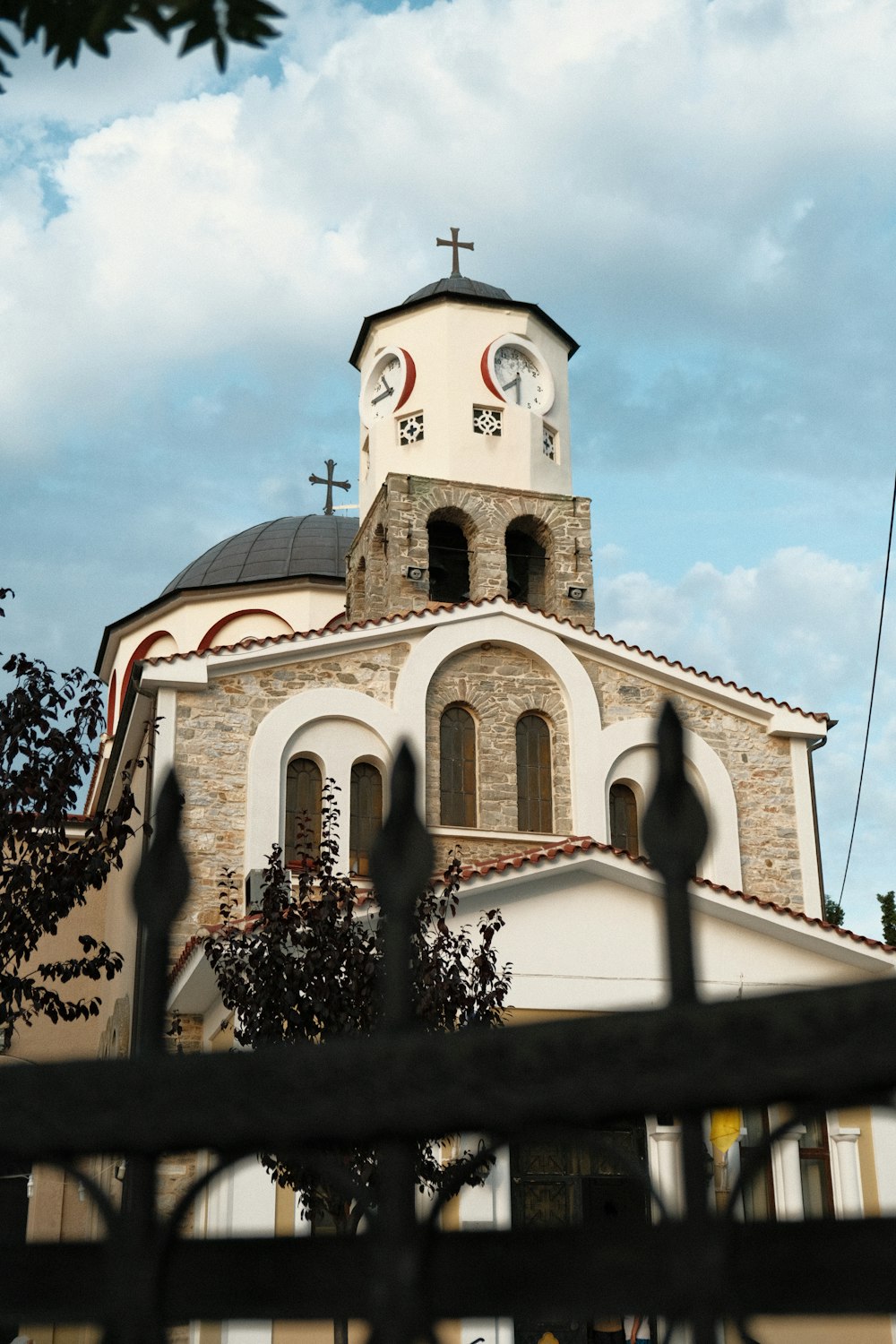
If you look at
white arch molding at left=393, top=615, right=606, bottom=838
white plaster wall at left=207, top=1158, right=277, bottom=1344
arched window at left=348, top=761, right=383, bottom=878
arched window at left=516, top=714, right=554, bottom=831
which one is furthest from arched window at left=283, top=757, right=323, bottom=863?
white plaster wall at left=207, top=1158, right=277, bottom=1344

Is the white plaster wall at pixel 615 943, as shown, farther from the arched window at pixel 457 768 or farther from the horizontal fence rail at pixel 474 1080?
the horizontal fence rail at pixel 474 1080

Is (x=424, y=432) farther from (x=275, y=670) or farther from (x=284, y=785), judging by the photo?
(x=284, y=785)

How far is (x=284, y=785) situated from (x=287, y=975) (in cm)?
655

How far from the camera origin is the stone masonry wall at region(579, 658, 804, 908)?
18672mm

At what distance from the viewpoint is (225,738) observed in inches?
688

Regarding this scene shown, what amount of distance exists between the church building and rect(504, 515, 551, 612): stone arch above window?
44 mm

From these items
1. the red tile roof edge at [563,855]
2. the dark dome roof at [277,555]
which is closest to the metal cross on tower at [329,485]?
the dark dome roof at [277,555]

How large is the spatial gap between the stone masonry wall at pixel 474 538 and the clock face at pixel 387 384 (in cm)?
202

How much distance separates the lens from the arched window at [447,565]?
2172 centimetres

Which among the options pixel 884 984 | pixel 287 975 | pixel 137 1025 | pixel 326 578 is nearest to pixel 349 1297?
pixel 137 1025

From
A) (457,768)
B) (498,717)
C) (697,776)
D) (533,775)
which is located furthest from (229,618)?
(697,776)

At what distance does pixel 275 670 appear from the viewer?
18125mm

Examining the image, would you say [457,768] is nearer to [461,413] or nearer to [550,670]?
[550,670]

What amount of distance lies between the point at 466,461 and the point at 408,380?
1.90 meters
